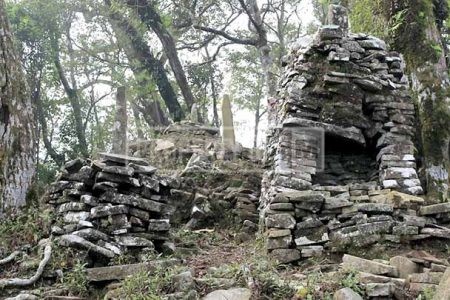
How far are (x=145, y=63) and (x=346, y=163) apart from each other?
385 inches

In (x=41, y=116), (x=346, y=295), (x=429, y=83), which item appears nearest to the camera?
(x=346, y=295)

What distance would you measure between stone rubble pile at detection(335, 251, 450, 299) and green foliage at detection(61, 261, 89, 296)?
244 cm

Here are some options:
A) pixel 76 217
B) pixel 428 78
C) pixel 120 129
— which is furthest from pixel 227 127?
pixel 76 217

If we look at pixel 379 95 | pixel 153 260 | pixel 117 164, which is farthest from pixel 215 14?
pixel 153 260

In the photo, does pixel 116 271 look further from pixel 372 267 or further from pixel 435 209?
pixel 435 209

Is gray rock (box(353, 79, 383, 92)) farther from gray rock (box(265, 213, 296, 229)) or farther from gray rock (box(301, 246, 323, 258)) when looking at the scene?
gray rock (box(301, 246, 323, 258))

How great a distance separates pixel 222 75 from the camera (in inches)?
777

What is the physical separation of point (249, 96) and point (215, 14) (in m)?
6.74

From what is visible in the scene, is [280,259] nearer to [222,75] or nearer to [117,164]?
[117,164]

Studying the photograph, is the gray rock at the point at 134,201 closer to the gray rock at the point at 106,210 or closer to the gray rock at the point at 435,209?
the gray rock at the point at 106,210

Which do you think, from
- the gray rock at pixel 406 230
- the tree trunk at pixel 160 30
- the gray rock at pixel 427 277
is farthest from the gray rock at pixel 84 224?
the tree trunk at pixel 160 30

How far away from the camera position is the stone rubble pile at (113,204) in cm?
535

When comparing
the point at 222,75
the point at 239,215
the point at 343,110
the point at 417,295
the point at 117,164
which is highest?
the point at 222,75

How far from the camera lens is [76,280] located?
458cm
